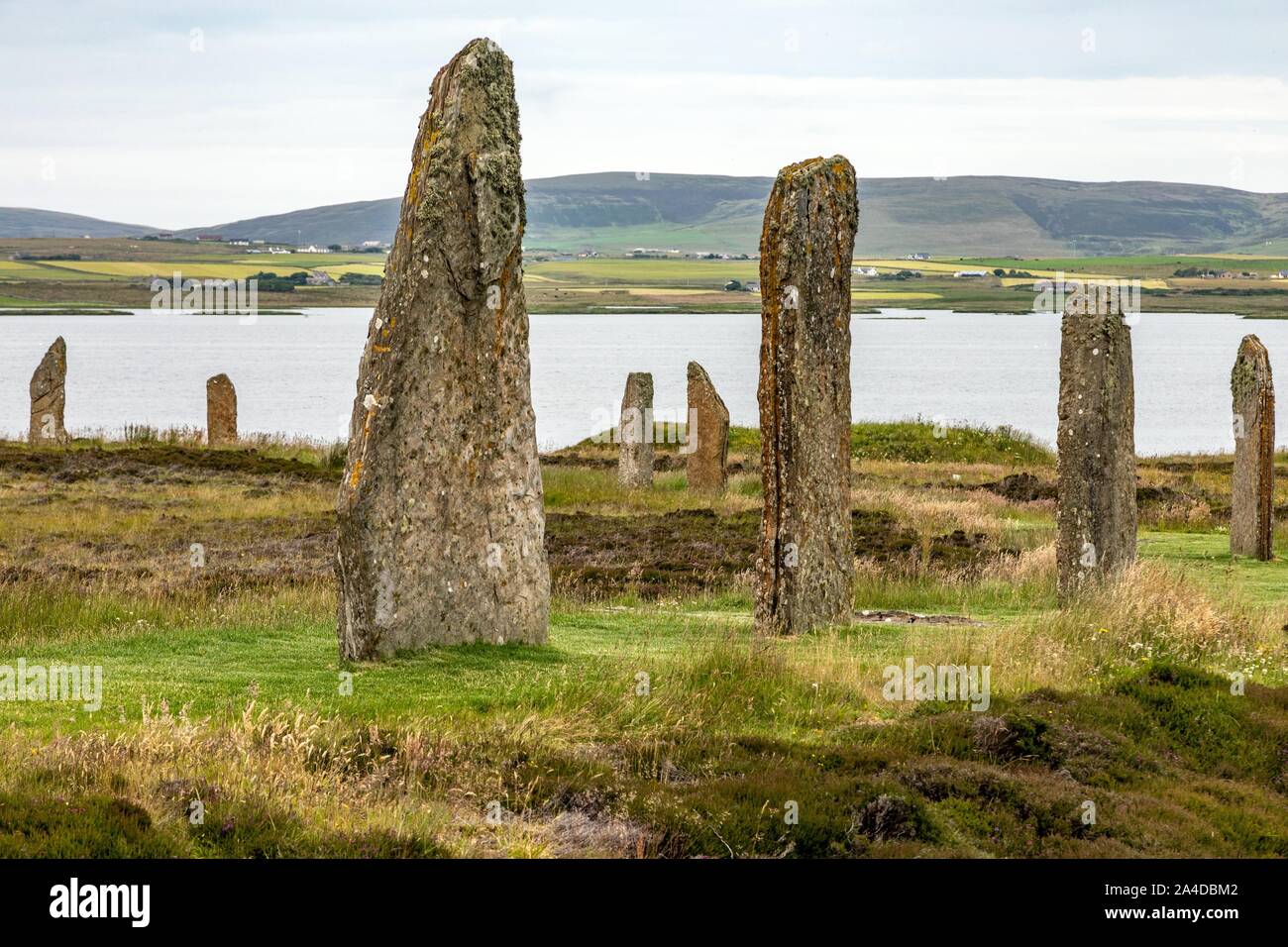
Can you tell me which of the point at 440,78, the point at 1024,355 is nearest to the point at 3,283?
the point at 1024,355

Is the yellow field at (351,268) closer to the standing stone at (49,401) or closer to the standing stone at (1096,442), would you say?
the standing stone at (49,401)

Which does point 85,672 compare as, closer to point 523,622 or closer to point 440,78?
point 523,622

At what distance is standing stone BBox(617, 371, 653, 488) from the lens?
32.2m

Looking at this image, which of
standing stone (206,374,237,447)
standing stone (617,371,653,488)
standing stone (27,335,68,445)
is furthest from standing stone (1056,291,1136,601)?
standing stone (27,335,68,445)

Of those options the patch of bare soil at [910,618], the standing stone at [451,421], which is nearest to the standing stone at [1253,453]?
the patch of bare soil at [910,618]

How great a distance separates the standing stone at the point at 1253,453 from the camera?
21438 mm

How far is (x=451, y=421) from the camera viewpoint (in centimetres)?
1297

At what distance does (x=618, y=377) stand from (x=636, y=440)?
73372 mm

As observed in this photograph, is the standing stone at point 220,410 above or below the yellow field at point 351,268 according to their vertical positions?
below

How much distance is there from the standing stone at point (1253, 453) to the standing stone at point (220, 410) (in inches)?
1052

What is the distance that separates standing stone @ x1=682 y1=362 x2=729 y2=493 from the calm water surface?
2124 centimetres

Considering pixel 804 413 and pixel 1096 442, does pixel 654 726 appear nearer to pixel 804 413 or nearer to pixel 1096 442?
pixel 804 413

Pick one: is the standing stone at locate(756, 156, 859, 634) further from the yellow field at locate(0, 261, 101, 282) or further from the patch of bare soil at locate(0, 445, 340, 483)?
the yellow field at locate(0, 261, 101, 282)
